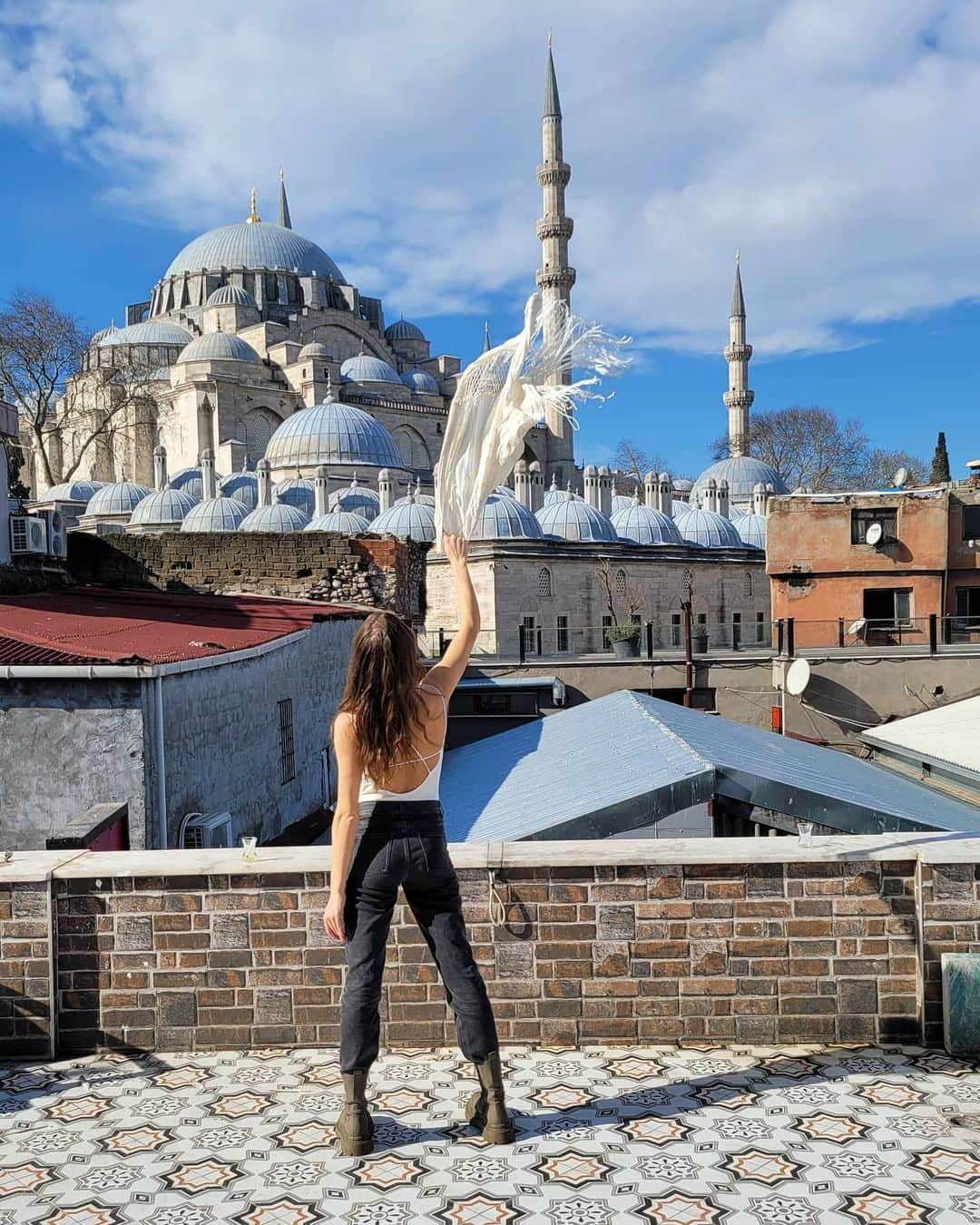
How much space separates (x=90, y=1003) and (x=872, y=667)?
52.7 feet

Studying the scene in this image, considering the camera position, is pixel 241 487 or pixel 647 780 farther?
pixel 241 487

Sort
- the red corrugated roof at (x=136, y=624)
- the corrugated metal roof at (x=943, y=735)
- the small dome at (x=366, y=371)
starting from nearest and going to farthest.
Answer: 1. the red corrugated roof at (x=136, y=624)
2. the corrugated metal roof at (x=943, y=735)
3. the small dome at (x=366, y=371)

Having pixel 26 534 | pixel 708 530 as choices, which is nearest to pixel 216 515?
pixel 708 530

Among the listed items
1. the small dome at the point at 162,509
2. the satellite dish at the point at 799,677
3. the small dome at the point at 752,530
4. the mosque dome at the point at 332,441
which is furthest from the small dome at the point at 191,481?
the satellite dish at the point at 799,677

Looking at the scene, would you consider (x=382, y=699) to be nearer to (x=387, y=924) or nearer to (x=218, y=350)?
(x=387, y=924)

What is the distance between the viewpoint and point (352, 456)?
34.7 m

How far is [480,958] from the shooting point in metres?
3.31

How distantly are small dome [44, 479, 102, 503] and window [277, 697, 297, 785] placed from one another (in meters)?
28.3

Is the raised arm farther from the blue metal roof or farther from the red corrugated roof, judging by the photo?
the red corrugated roof

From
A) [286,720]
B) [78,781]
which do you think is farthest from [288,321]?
[78,781]

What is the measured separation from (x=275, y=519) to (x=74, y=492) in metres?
11.6

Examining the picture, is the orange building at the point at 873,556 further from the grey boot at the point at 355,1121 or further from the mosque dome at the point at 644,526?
the grey boot at the point at 355,1121

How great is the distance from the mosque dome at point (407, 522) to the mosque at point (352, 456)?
0.06 metres

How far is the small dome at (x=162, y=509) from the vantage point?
97.1 feet
